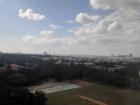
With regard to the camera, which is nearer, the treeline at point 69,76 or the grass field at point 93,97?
the grass field at point 93,97

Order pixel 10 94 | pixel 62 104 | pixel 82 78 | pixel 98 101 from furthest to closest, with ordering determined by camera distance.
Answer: pixel 82 78, pixel 98 101, pixel 62 104, pixel 10 94

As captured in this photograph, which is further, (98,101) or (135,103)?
(98,101)

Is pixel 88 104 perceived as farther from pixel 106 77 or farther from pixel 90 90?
pixel 106 77

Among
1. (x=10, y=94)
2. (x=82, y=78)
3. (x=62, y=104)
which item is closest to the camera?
(x=10, y=94)

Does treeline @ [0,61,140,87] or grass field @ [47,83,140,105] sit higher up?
treeline @ [0,61,140,87]

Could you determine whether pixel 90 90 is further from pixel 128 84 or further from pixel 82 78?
pixel 82 78

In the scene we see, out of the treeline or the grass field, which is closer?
the grass field

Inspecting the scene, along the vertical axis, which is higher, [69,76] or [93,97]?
[69,76]

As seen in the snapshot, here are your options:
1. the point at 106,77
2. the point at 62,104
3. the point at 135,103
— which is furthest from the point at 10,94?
the point at 106,77

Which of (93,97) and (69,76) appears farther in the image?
(69,76)

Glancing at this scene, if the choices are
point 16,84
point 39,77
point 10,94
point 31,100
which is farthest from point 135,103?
point 39,77

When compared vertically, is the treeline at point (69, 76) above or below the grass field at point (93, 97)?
above
